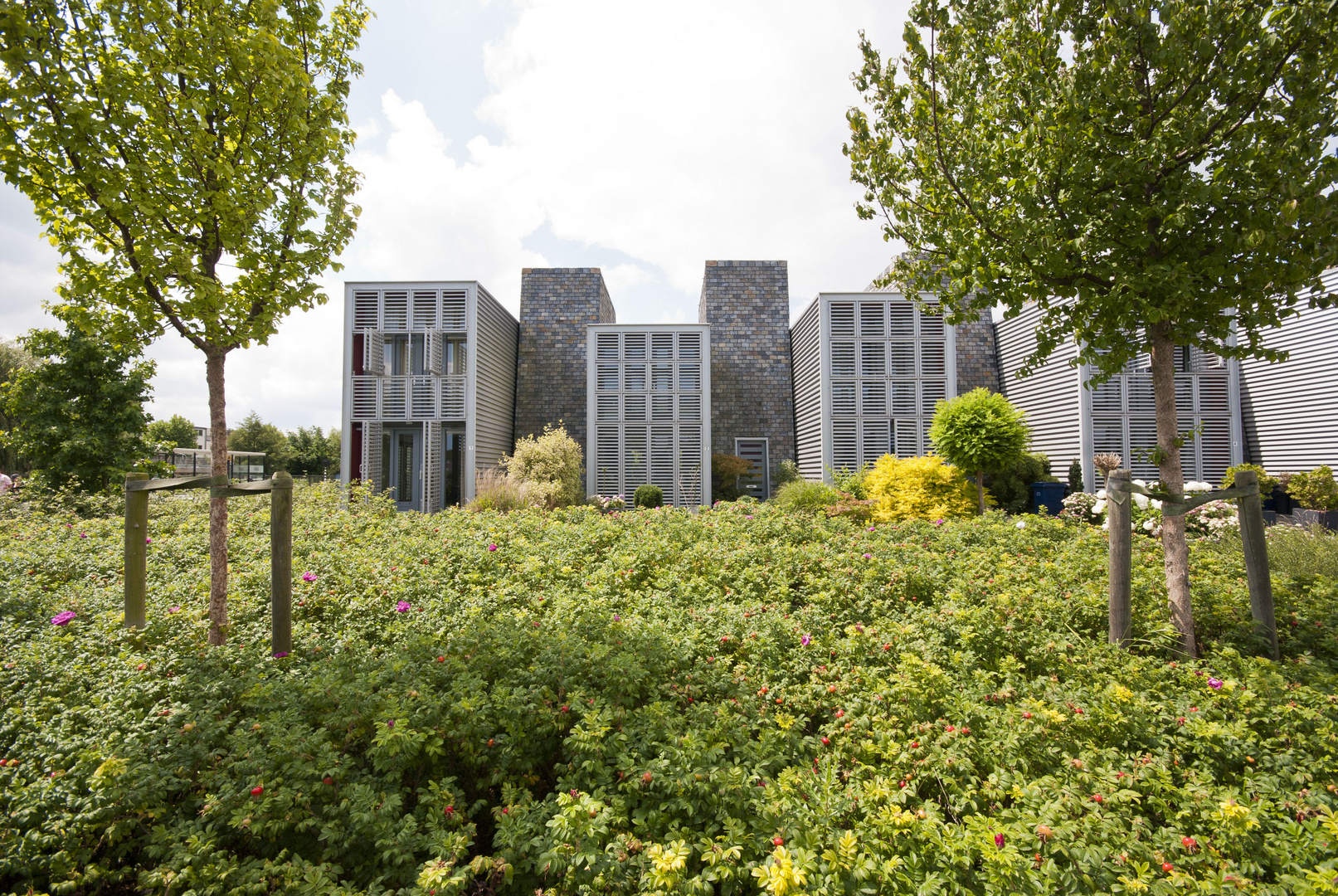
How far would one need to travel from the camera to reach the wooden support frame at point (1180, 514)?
3.40 m

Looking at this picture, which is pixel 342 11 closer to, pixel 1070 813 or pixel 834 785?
pixel 834 785

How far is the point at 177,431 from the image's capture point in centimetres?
3922

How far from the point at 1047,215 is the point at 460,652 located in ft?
14.1

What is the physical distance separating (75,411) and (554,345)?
36.3 feet

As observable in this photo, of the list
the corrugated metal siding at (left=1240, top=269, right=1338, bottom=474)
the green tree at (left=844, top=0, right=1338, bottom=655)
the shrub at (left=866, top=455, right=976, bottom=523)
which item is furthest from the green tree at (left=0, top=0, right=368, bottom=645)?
the corrugated metal siding at (left=1240, top=269, right=1338, bottom=474)

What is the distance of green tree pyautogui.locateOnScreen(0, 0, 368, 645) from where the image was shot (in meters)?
2.95

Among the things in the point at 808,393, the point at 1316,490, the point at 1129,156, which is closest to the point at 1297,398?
the point at 1316,490

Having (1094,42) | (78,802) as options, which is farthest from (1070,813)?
(1094,42)

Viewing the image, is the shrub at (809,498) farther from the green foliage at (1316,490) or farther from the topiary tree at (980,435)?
the green foliage at (1316,490)

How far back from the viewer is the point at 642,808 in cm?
218

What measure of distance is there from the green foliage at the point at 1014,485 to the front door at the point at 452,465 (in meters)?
12.8

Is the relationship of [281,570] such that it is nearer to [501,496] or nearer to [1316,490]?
[501,496]

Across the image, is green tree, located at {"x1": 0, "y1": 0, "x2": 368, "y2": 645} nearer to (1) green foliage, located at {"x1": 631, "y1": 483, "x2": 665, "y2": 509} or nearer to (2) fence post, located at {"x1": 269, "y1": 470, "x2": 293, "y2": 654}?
(2) fence post, located at {"x1": 269, "y1": 470, "x2": 293, "y2": 654}

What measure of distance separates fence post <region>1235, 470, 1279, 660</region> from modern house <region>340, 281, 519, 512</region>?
1376 centimetres
